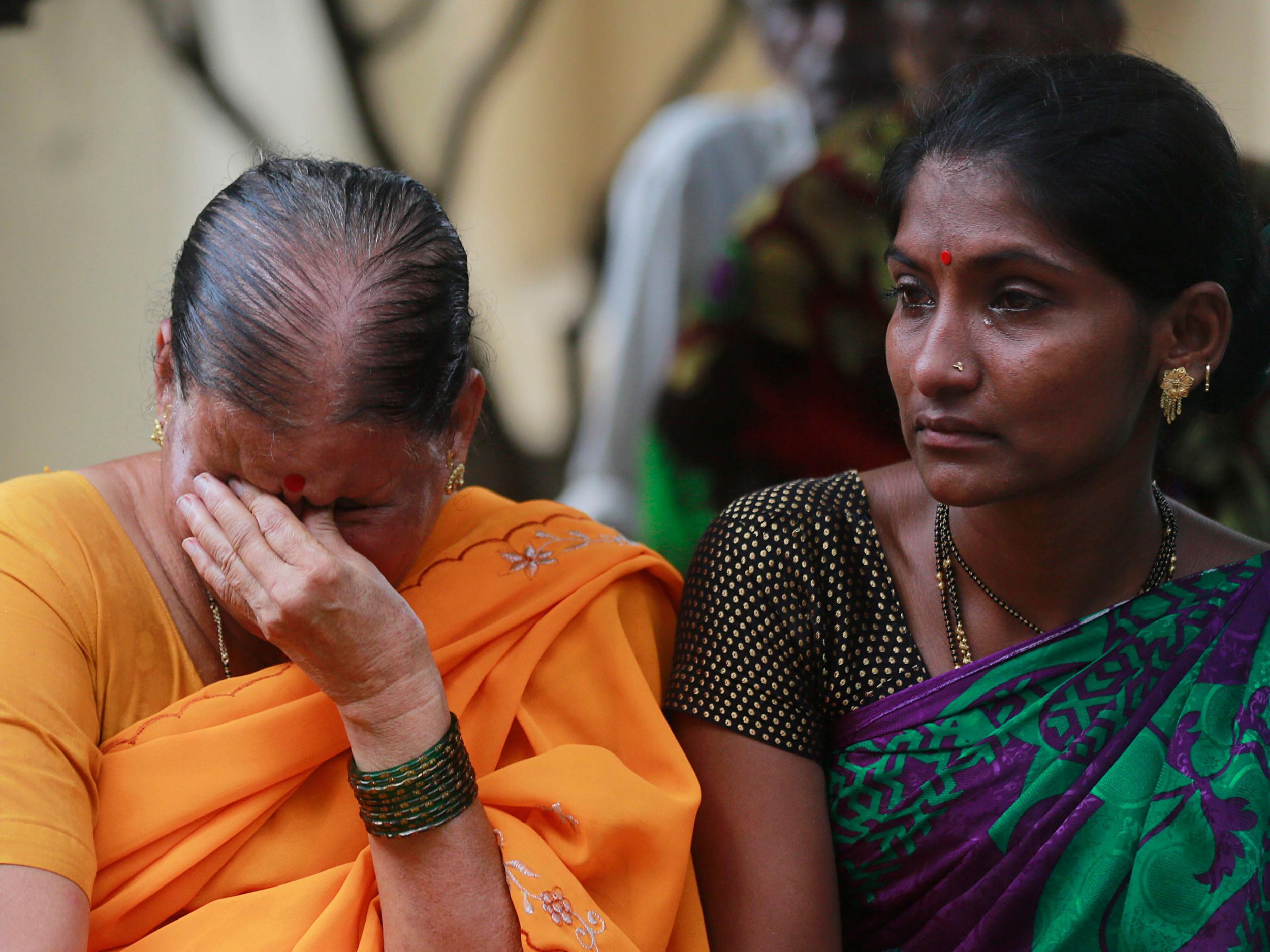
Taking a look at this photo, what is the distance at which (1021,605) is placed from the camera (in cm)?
209

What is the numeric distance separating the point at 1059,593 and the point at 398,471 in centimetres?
105

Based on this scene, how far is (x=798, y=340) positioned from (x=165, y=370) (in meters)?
1.86

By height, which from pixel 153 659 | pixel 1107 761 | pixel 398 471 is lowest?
pixel 1107 761

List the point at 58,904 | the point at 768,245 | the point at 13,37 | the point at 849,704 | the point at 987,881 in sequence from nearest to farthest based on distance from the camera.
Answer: the point at 58,904
the point at 987,881
the point at 849,704
the point at 768,245
the point at 13,37

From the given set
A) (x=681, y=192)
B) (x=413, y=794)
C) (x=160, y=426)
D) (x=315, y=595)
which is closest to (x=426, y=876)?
(x=413, y=794)

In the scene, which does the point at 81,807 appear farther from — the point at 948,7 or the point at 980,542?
the point at 948,7

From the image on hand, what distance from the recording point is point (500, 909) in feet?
5.78

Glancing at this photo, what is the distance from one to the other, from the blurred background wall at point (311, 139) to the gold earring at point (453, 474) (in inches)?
108

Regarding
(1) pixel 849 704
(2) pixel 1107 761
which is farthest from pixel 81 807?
(2) pixel 1107 761

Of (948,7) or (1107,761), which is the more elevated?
(948,7)

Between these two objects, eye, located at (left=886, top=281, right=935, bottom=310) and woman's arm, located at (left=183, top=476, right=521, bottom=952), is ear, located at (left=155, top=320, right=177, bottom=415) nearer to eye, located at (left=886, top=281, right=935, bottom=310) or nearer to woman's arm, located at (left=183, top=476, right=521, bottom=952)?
woman's arm, located at (left=183, top=476, right=521, bottom=952)

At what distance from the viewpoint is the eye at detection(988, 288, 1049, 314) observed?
179cm

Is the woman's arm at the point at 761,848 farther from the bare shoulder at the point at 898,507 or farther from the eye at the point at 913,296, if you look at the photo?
the eye at the point at 913,296

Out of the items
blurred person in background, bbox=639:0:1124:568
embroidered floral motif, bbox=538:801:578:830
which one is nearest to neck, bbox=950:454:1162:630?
embroidered floral motif, bbox=538:801:578:830
